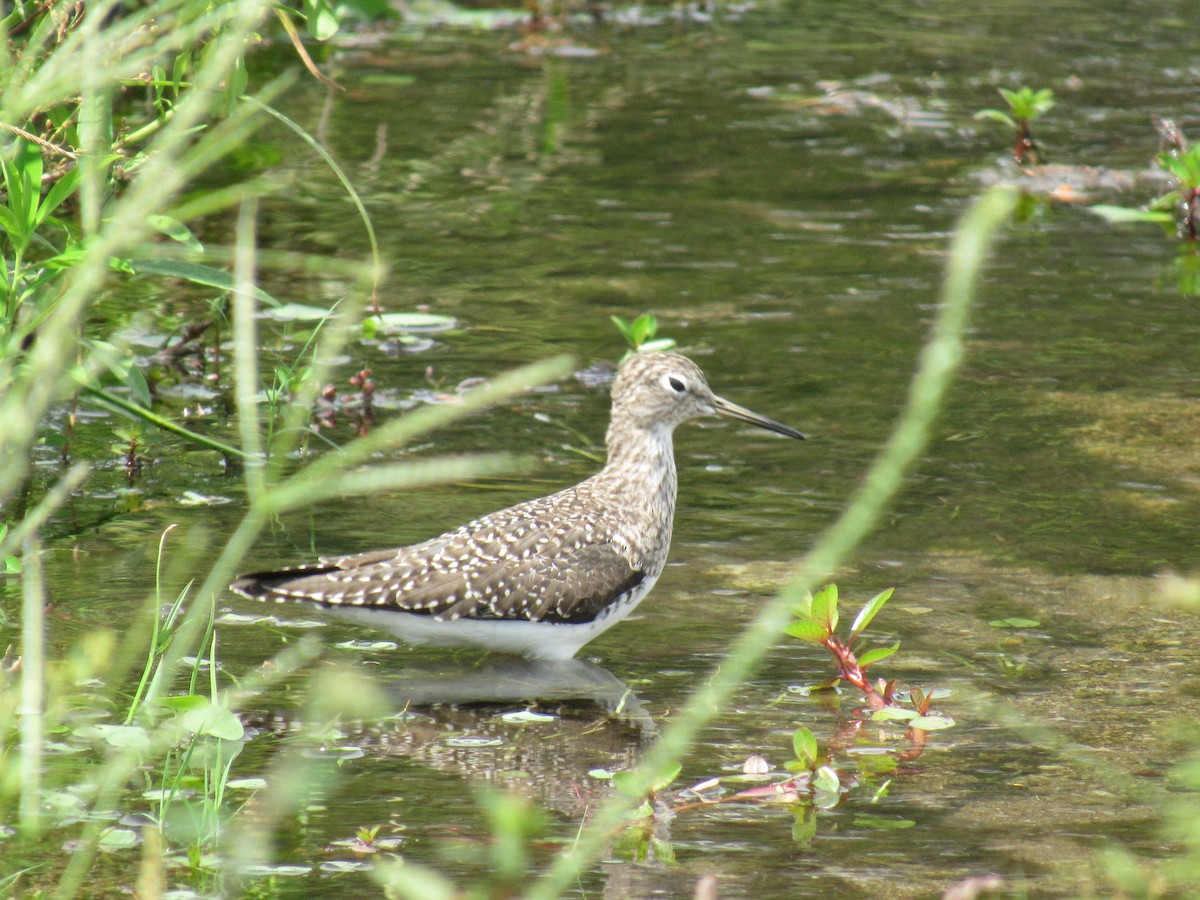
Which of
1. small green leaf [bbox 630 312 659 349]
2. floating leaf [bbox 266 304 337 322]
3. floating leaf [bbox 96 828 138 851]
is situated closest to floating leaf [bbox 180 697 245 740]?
floating leaf [bbox 96 828 138 851]

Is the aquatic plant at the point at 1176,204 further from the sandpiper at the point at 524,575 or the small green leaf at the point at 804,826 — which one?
the small green leaf at the point at 804,826

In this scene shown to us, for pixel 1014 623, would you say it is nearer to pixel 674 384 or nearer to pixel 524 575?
pixel 674 384

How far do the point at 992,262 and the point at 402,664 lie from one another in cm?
616

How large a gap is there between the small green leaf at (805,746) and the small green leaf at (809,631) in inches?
20.6

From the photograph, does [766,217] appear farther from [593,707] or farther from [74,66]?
[74,66]

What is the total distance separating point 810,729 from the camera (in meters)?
5.85

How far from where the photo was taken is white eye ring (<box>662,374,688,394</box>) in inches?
284

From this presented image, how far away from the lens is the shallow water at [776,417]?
532cm

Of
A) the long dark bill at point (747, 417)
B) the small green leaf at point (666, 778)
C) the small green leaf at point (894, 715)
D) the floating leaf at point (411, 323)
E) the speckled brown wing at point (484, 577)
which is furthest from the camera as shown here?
the floating leaf at point (411, 323)

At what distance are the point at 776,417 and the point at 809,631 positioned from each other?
3.21m

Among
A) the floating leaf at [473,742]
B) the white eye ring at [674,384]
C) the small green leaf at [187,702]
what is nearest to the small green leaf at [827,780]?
the floating leaf at [473,742]

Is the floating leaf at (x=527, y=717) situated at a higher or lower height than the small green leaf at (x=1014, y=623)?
lower

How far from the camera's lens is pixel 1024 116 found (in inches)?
491

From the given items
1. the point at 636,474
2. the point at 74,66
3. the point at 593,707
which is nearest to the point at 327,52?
the point at 636,474
